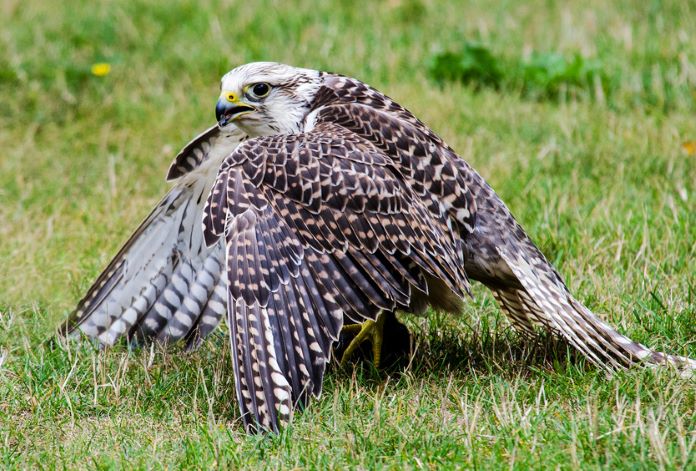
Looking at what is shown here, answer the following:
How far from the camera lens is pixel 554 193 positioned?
20.5 feet

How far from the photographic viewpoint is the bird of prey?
414cm

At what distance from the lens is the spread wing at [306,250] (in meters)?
4.11

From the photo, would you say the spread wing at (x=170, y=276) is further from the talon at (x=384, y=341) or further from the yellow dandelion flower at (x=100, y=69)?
the yellow dandelion flower at (x=100, y=69)

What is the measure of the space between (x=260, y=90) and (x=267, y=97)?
0.15ft

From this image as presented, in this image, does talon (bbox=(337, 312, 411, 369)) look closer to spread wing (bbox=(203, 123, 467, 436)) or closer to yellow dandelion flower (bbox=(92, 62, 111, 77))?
spread wing (bbox=(203, 123, 467, 436))

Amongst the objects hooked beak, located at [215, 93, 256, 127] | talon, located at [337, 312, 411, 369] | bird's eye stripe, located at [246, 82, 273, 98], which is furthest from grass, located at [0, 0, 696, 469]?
bird's eye stripe, located at [246, 82, 273, 98]

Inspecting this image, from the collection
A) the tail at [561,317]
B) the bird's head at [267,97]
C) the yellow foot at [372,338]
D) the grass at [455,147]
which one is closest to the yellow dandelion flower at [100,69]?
the grass at [455,147]

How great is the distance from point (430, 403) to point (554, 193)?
2348 millimetres

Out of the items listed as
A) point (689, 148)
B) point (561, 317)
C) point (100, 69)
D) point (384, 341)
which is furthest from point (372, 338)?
point (100, 69)

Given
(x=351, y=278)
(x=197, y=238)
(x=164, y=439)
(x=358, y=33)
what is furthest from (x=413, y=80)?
(x=164, y=439)

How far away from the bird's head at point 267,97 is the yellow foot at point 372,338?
104 centimetres

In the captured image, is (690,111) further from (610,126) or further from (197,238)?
(197,238)

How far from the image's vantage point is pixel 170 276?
5.45m

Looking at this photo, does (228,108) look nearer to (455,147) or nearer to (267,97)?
A: (267,97)
